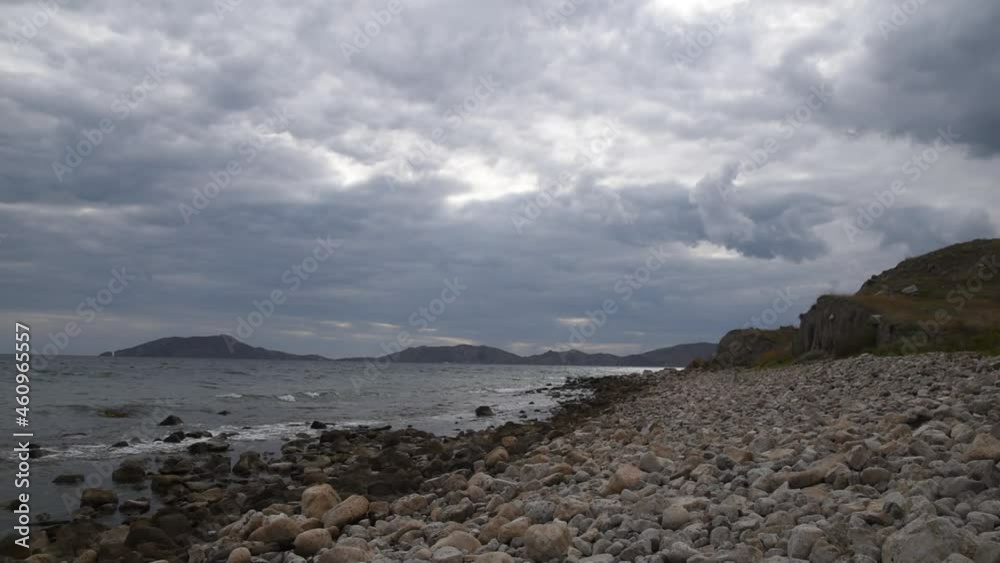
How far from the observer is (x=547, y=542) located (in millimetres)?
5254

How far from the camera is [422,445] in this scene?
681 inches

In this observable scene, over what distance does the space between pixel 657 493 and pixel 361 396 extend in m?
36.9

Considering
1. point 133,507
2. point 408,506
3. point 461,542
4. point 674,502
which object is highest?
point 674,502

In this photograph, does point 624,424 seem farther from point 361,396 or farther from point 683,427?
point 361,396

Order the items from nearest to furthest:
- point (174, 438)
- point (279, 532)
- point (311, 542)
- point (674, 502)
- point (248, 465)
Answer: point (674, 502), point (311, 542), point (279, 532), point (248, 465), point (174, 438)

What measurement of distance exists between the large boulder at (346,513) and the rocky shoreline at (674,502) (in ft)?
0.06

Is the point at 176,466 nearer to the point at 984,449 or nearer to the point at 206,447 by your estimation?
the point at 206,447

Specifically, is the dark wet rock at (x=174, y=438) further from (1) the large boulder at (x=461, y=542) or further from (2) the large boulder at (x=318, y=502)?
(1) the large boulder at (x=461, y=542)

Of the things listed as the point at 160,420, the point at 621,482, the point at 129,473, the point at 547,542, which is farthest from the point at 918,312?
the point at 160,420

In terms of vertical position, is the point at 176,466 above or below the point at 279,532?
below

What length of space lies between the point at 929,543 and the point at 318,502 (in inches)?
255

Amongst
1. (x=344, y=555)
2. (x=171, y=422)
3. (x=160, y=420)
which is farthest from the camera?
(x=160, y=420)

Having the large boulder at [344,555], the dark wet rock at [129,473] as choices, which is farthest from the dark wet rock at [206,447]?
the large boulder at [344,555]

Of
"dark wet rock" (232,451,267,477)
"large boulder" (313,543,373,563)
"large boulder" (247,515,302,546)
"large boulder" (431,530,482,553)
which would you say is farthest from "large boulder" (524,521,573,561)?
"dark wet rock" (232,451,267,477)
